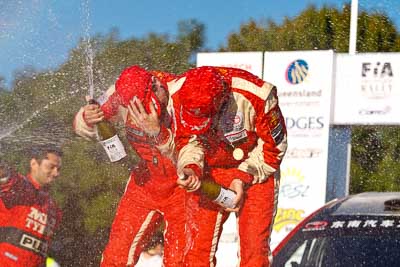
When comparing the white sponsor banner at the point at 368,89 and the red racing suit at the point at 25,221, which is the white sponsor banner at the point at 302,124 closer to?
the white sponsor banner at the point at 368,89

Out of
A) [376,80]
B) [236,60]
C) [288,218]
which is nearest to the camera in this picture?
[236,60]

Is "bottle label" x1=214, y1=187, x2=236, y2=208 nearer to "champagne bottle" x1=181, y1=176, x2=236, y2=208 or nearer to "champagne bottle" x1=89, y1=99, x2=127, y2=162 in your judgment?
"champagne bottle" x1=181, y1=176, x2=236, y2=208

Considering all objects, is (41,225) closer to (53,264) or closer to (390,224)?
(53,264)

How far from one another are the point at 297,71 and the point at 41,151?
1.64 meters

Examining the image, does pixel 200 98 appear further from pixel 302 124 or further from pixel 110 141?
pixel 302 124

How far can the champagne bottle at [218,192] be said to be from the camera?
3.71 metres

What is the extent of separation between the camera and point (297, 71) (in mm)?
5043

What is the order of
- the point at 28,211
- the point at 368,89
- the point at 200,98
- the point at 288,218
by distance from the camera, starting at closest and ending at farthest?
the point at 200,98 → the point at 28,211 → the point at 368,89 → the point at 288,218

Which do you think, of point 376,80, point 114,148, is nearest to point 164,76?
point 114,148

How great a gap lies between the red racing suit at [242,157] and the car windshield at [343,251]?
603 mm

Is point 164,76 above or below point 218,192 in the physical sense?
above

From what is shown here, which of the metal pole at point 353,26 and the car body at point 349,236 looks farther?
the metal pole at point 353,26

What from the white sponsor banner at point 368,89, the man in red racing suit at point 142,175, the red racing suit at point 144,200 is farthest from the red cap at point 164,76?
the white sponsor banner at point 368,89

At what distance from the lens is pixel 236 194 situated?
12.2ft
